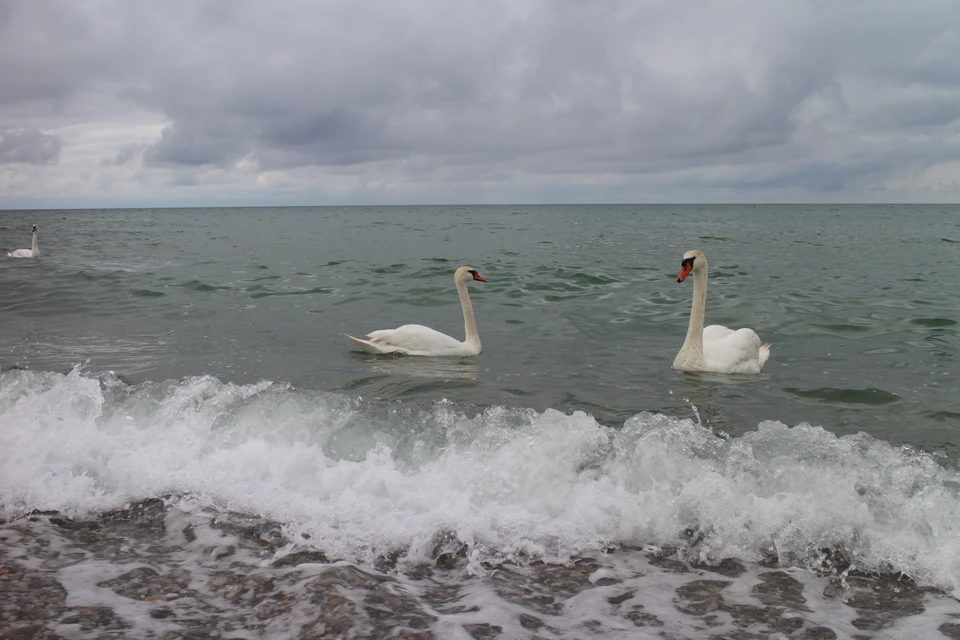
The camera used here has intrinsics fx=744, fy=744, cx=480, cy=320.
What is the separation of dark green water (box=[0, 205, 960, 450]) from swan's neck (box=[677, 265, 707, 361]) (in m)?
0.32

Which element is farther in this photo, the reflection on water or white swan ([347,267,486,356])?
white swan ([347,267,486,356])

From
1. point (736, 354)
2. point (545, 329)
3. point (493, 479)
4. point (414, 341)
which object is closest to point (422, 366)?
point (414, 341)

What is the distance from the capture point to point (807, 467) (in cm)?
504

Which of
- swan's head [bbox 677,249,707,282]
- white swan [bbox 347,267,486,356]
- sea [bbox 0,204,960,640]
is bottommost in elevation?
sea [bbox 0,204,960,640]

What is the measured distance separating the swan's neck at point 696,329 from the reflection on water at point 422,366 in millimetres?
2557

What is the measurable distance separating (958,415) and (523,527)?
473cm

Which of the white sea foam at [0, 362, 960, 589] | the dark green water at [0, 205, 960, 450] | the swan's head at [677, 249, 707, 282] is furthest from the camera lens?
the swan's head at [677, 249, 707, 282]

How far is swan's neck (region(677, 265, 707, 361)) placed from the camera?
8852mm

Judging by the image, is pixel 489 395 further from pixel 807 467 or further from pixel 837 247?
pixel 837 247

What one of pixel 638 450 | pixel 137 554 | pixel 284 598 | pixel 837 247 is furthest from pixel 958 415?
pixel 837 247

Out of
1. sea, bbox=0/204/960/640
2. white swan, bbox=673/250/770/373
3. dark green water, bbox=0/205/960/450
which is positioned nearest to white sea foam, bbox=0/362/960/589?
sea, bbox=0/204/960/640

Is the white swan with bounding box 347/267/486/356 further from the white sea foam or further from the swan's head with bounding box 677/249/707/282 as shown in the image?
the white sea foam

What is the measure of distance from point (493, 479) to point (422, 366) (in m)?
4.58

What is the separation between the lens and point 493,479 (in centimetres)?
503
